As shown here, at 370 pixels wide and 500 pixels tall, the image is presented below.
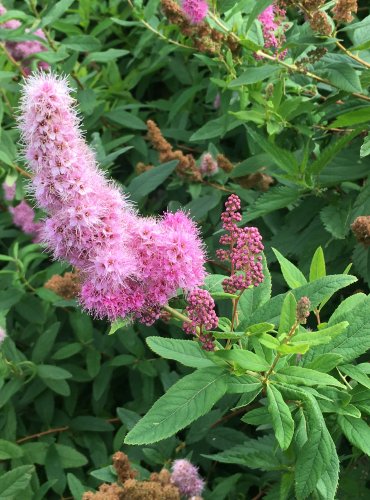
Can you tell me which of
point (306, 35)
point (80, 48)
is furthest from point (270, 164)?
point (80, 48)

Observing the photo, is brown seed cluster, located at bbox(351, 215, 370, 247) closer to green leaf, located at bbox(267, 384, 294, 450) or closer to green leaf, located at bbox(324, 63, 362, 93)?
green leaf, located at bbox(324, 63, 362, 93)

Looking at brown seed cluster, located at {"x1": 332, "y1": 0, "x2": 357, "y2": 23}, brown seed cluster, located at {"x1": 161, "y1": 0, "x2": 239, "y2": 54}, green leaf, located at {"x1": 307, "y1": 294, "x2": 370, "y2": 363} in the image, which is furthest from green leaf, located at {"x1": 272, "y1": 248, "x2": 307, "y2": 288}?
brown seed cluster, located at {"x1": 161, "y1": 0, "x2": 239, "y2": 54}

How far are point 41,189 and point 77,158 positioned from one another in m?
0.11

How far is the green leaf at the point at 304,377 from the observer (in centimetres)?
144

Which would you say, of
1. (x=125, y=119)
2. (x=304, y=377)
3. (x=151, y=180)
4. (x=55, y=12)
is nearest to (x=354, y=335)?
(x=304, y=377)

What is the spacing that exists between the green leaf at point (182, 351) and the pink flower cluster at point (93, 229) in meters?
0.07

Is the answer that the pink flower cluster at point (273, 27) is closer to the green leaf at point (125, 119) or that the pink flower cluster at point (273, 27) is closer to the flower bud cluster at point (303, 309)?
the green leaf at point (125, 119)

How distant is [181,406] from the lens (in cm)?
150

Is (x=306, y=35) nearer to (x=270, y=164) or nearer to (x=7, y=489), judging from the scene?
(x=270, y=164)

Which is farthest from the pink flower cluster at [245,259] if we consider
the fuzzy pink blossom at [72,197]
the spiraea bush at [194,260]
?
the fuzzy pink blossom at [72,197]

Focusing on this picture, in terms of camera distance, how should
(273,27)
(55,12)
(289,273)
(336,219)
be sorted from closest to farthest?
(289,273), (336,219), (273,27), (55,12)

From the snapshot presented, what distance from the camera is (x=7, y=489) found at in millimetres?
2338

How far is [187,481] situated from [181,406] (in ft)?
2.78

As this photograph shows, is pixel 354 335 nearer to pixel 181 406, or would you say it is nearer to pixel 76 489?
pixel 181 406
